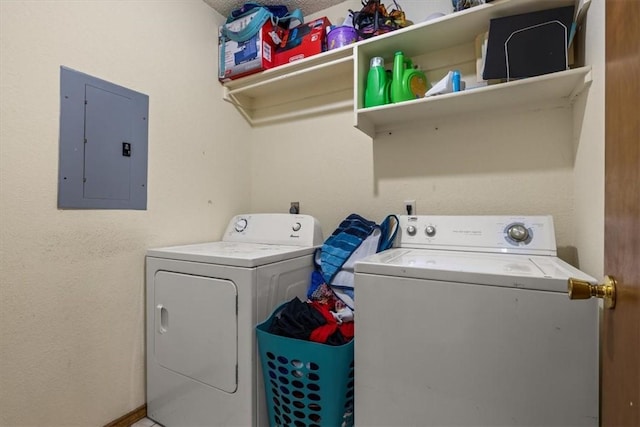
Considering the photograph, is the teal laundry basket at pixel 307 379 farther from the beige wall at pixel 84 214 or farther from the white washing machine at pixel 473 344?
the beige wall at pixel 84 214

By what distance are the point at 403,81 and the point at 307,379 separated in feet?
5.06

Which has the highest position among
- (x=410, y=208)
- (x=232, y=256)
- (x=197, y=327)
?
(x=410, y=208)

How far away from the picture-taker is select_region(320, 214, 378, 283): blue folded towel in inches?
64.1

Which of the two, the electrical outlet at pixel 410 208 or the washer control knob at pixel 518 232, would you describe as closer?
the washer control knob at pixel 518 232

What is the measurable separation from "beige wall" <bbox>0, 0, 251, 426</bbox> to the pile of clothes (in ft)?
2.94

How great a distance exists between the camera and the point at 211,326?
1.42 meters

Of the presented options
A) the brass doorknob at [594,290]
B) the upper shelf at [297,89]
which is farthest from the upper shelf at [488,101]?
the brass doorknob at [594,290]

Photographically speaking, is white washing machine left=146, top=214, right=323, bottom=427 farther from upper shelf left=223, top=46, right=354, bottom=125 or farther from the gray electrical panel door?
upper shelf left=223, top=46, right=354, bottom=125

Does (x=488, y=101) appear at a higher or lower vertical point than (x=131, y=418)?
higher

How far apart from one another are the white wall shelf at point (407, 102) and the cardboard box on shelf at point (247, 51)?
0.06 m

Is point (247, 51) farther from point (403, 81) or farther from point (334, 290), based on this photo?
point (334, 290)

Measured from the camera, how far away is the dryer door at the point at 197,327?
1.38 meters

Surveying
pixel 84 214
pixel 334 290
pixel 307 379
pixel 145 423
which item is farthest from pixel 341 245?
pixel 145 423

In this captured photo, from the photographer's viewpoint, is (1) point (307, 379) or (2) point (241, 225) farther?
(2) point (241, 225)
